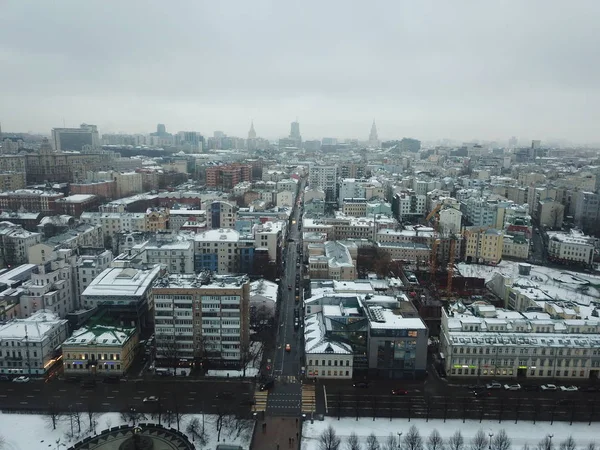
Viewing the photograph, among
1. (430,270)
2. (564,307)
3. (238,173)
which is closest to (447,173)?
(238,173)

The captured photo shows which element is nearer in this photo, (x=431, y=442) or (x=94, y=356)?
(x=431, y=442)

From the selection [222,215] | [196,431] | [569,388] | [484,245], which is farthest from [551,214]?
[196,431]

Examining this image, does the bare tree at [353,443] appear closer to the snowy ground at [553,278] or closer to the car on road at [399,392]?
the car on road at [399,392]

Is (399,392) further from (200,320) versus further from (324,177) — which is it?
(324,177)

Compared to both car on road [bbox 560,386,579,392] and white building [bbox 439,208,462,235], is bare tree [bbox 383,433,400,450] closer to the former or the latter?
car on road [bbox 560,386,579,392]

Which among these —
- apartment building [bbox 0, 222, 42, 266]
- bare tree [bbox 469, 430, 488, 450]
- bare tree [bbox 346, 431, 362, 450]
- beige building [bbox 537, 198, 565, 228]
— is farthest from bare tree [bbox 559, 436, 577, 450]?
beige building [bbox 537, 198, 565, 228]

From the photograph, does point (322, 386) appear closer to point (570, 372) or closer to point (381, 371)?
point (381, 371)
